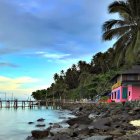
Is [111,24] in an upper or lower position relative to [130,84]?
upper

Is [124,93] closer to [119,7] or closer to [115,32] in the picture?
[115,32]

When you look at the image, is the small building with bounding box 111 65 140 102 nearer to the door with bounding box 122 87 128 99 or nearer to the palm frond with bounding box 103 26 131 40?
the door with bounding box 122 87 128 99

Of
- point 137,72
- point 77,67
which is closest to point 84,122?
point 137,72

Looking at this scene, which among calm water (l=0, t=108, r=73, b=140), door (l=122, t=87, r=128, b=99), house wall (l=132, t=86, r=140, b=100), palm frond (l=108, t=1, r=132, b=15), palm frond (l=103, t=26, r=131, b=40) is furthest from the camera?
door (l=122, t=87, r=128, b=99)

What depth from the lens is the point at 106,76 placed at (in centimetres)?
7706

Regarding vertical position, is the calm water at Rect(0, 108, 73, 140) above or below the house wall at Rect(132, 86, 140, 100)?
below

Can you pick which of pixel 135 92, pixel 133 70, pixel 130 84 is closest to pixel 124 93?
pixel 130 84

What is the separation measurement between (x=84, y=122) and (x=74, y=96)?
232 ft

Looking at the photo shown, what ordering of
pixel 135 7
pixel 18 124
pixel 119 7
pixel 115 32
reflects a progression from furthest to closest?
pixel 18 124, pixel 115 32, pixel 119 7, pixel 135 7

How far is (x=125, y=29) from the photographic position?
100 ft

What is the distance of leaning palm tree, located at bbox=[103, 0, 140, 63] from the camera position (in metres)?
29.3

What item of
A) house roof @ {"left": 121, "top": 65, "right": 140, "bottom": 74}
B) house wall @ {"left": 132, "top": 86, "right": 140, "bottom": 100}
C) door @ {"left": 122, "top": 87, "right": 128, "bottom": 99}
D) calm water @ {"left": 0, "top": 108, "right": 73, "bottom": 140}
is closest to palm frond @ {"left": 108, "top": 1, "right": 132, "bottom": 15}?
calm water @ {"left": 0, "top": 108, "right": 73, "bottom": 140}

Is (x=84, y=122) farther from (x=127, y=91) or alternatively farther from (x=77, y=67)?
(x=77, y=67)

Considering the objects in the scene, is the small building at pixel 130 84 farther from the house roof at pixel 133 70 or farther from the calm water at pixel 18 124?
the calm water at pixel 18 124
